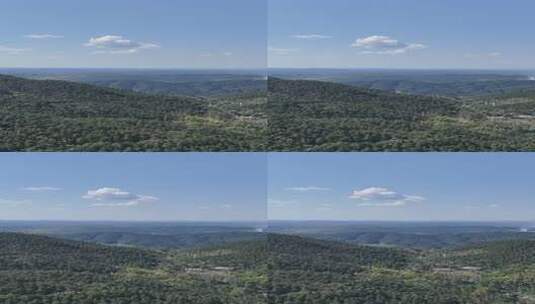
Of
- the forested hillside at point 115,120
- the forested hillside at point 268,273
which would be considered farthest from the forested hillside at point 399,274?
the forested hillside at point 115,120

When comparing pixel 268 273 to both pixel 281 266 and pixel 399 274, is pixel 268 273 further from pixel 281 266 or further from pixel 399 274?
pixel 399 274

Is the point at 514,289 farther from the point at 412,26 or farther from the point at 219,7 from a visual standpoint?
the point at 219,7

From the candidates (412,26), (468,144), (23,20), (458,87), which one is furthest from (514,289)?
(23,20)

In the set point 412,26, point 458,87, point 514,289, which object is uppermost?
point 412,26

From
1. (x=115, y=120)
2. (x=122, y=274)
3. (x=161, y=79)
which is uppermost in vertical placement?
(x=161, y=79)

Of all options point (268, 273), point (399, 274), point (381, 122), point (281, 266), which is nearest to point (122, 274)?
point (268, 273)

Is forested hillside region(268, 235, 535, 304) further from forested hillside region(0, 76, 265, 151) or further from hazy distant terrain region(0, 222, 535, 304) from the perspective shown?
forested hillside region(0, 76, 265, 151)
